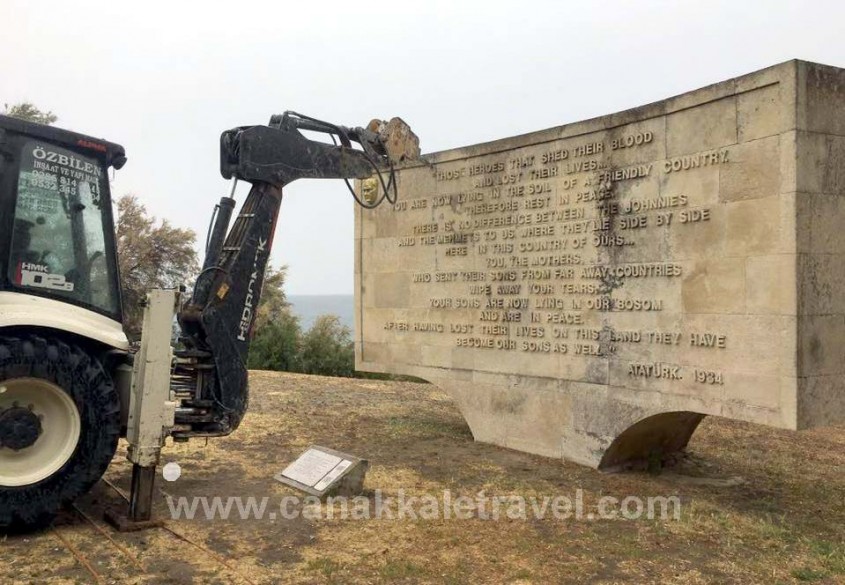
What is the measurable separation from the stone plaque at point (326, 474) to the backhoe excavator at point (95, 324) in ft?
A: 3.45

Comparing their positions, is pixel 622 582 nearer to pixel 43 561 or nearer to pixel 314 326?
pixel 43 561

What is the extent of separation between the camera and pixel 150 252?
78.6 feet

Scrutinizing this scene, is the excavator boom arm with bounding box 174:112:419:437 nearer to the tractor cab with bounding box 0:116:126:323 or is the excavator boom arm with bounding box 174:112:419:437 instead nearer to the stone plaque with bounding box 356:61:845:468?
the tractor cab with bounding box 0:116:126:323

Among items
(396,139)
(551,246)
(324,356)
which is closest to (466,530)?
(551,246)

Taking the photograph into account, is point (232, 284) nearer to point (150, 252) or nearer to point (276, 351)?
point (276, 351)

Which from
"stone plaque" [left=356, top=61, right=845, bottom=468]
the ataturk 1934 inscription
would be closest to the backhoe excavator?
the ataturk 1934 inscription

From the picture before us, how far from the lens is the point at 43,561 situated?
472 cm

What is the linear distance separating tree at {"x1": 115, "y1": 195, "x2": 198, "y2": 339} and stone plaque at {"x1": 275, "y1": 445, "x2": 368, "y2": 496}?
706 inches

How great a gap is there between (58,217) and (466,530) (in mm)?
4129

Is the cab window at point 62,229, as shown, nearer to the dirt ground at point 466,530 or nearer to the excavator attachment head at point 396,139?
the dirt ground at point 466,530

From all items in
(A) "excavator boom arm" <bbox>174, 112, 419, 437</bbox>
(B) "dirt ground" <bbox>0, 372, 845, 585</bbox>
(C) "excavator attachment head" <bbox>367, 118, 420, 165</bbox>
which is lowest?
(B) "dirt ground" <bbox>0, 372, 845, 585</bbox>

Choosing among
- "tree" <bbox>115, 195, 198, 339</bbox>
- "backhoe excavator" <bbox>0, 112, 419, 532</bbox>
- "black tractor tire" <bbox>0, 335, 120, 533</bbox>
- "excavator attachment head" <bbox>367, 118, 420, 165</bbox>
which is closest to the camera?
"black tractor tire" <bbox>0, 335, 120, 533</bbox>

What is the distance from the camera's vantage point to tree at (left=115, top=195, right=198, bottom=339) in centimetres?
2344

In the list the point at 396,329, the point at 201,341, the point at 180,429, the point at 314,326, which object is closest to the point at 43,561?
the point at 180,429
